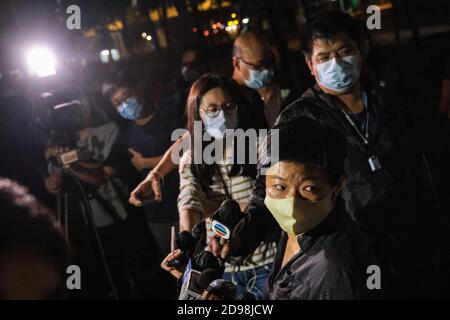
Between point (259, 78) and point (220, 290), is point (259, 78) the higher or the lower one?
the higher one

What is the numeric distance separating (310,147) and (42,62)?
3052mm

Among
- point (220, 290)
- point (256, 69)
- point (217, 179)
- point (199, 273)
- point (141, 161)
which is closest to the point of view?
point (220, 290)

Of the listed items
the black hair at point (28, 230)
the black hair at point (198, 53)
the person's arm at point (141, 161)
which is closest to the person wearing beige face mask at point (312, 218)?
the black hair at point (28, 230)

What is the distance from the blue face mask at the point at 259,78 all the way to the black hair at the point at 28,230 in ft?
6.84

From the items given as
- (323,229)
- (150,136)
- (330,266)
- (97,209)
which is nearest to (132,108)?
(150,136)

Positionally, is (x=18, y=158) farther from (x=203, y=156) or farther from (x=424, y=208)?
(x=424, y=208)

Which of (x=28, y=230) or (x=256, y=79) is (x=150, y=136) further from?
(x=28, y=230)

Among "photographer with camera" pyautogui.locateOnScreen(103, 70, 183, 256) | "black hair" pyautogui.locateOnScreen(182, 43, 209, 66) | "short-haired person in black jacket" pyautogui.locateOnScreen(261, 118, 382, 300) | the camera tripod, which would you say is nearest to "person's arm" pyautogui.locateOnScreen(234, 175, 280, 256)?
"short-haired person in black jacket" pyautogui.locateOnScreen(261, 118, 382, 300)

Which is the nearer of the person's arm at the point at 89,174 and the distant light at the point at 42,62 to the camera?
the person's arm at the point at 89,174

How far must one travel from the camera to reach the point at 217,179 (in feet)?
7.66

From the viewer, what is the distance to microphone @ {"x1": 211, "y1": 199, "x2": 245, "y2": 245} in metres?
1.53

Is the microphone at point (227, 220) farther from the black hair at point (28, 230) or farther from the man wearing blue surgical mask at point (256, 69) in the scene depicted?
the man wearing blue surgical mask at point (256, 69)

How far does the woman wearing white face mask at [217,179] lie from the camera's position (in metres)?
2.23
